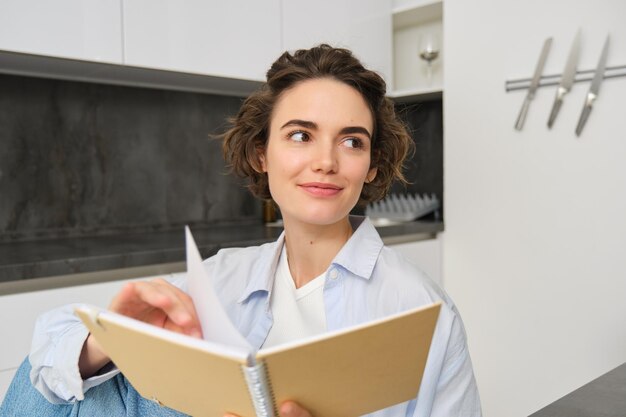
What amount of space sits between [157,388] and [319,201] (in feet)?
1.34

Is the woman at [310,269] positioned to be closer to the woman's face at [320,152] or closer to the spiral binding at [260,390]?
the woman's face at [320,152]

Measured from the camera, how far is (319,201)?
994 mm

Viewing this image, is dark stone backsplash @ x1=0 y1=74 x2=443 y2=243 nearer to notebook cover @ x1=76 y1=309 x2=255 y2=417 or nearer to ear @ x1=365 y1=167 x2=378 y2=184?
ear @ x1=365 y1=167 x2=378 y2=184

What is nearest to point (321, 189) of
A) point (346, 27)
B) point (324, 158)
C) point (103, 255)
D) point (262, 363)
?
point (324, 158)

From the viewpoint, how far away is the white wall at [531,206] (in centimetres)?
197

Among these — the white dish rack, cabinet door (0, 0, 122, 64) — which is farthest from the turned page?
the white dish rack

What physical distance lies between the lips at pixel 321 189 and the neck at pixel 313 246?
12 centimetres

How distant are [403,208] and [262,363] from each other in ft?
7.28

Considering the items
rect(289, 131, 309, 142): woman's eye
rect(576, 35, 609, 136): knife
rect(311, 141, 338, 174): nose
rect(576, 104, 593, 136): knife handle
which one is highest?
rect(576, 35, 609, 136): knife

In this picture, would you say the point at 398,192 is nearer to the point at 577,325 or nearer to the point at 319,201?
the point at 577,325

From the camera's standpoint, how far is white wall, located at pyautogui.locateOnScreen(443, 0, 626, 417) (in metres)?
1.97

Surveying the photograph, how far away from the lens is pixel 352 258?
3.43ft

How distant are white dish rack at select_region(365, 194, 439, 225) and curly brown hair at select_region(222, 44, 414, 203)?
1.30 m

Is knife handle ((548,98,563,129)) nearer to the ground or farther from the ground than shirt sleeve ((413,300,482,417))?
farther from the ground
